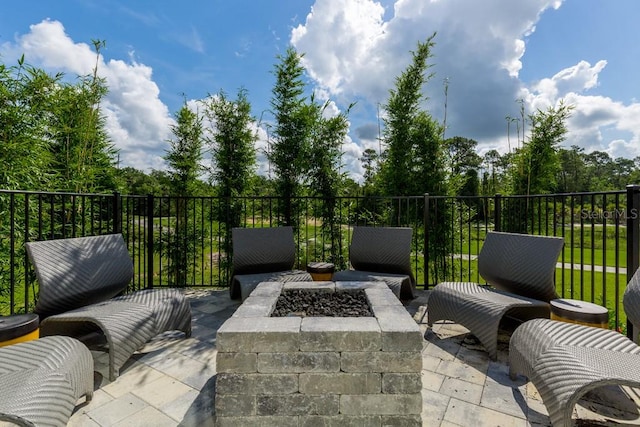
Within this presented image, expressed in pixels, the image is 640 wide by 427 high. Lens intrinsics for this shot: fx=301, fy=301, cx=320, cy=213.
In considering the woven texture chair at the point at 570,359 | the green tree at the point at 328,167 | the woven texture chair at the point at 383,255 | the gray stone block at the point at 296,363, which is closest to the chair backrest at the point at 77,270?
the gray stone block at the point at 296,363

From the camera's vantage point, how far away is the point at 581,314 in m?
1.80

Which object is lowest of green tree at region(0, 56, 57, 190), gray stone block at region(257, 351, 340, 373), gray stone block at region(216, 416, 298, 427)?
gray stone block at region(216, 416, 298, 427)

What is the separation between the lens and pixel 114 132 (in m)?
4.46

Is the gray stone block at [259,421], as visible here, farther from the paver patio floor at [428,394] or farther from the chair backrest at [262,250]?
the chair backrest at [262,250]

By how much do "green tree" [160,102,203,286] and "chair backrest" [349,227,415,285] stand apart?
2.61 m

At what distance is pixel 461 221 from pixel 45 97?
523 centimetres

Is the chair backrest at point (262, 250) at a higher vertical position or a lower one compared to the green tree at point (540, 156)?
lower

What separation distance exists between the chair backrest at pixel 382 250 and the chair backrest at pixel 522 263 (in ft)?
2.45

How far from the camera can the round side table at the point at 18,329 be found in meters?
1.58

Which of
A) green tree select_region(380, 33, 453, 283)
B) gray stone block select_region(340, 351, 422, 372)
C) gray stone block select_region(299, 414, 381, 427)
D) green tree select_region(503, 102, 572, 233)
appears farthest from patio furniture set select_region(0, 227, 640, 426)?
green tree select_region(503, 102, 572, 233)

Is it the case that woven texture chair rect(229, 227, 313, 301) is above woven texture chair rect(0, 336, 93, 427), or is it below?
above

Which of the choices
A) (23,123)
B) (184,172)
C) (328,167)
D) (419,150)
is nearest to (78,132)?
(23,123)

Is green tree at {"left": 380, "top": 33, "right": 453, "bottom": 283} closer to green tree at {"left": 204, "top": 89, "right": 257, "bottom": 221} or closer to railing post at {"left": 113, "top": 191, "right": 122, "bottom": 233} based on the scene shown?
green tree at {"left": 204, "top": 89, "right": 257, "bottom": 221}

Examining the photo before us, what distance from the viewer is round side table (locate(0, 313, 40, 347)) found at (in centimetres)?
158
